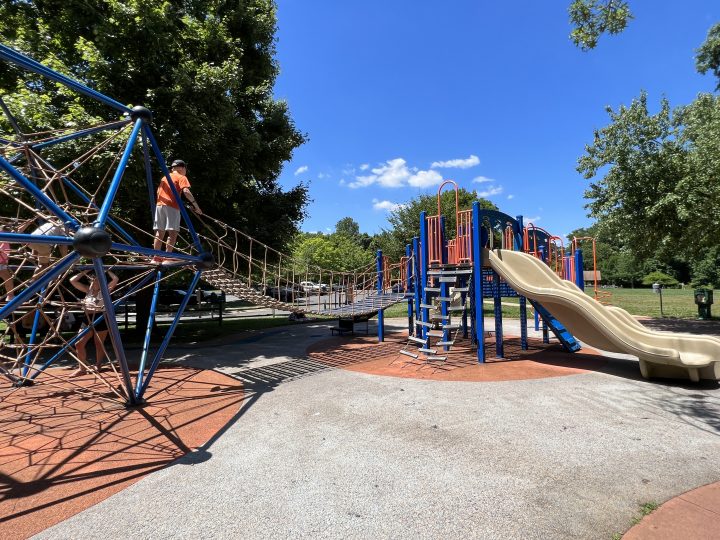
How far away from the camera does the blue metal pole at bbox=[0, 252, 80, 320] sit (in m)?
3.34

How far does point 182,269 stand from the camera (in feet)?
28.8

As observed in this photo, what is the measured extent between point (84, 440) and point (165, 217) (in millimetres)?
3506

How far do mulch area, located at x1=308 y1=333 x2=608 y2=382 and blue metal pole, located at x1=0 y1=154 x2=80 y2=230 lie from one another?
599 cm

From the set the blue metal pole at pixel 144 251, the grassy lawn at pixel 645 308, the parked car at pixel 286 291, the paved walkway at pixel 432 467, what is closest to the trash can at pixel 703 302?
the grassy lawn at pixel 645 308

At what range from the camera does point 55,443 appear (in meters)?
4.59

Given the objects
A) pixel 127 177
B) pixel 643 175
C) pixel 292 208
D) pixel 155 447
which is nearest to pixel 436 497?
pixel 155 447

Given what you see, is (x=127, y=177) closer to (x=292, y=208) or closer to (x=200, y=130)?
(x=200, y=130)

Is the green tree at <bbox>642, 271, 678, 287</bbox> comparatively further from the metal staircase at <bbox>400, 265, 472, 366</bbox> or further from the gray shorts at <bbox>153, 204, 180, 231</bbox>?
the gray shorts at <bbox>153, 204, 180, 231</bbox>

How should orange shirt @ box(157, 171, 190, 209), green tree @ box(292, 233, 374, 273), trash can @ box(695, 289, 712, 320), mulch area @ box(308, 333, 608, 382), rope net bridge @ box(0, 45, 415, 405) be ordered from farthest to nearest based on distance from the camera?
green tree @ box(292, 233, 374, 273) → trash can @ box(695, 289, 712, 320) → mulch area @ box(308, 333, 608, 382) → orange shirt @ box(157, 171, 190, 209) → rope net bridge @ box(0, 45, 415, 405)

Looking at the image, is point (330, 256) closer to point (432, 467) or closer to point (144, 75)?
point (144, 75)

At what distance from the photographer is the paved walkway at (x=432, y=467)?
9.77 ft

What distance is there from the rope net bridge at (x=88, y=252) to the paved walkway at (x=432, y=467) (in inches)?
86.7

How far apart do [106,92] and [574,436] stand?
38.3ft

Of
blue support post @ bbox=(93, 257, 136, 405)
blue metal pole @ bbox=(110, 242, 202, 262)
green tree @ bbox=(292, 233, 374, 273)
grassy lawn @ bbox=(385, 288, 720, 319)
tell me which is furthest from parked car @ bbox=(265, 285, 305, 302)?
green tree @ bbox=(292, 233, 374, 273)
